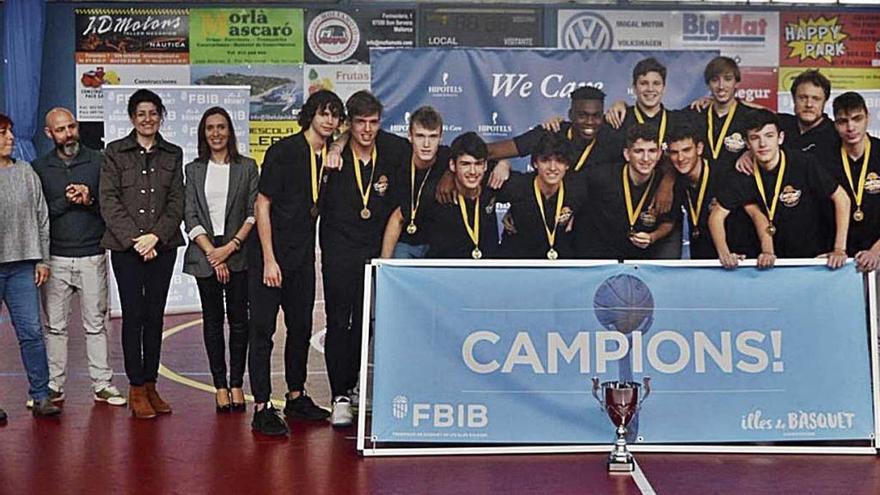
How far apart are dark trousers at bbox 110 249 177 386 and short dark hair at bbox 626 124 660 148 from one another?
7.96 ft

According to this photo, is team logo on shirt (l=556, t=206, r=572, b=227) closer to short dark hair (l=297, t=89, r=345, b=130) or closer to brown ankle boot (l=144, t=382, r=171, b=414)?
short dark hair (l=297, t=89, r=345, b=130)

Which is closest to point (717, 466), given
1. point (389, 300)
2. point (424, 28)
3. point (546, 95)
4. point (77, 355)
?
point (389, 300)

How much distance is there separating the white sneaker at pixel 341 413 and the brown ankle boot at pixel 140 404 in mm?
992

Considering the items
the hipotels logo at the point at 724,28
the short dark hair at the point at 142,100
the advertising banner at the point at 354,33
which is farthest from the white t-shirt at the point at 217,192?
the hipotels logo at the point at 724,28

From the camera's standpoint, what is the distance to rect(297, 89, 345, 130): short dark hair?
618cm

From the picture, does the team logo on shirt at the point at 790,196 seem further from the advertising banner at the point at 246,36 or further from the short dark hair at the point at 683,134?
the advertising banner at the point at 246,36

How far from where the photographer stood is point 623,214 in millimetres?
6242

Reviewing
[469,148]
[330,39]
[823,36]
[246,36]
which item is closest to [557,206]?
[469,148]

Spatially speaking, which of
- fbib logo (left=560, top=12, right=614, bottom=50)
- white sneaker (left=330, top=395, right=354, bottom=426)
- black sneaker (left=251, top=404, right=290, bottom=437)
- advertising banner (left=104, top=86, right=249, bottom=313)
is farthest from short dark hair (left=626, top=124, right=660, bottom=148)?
fbib logo (left=560, top=12, right=614, bottom=50)

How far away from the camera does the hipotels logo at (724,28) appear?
17.5 meters

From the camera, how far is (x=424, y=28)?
55.7ft

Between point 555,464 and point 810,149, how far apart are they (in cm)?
207

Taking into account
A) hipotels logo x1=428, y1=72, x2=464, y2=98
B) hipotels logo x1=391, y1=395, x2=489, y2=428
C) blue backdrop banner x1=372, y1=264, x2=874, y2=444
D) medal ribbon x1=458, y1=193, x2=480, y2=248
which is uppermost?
hipotels logo x1=428, y1=72, x2=464, y2=98

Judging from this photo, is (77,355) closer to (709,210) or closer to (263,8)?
(709,210)
